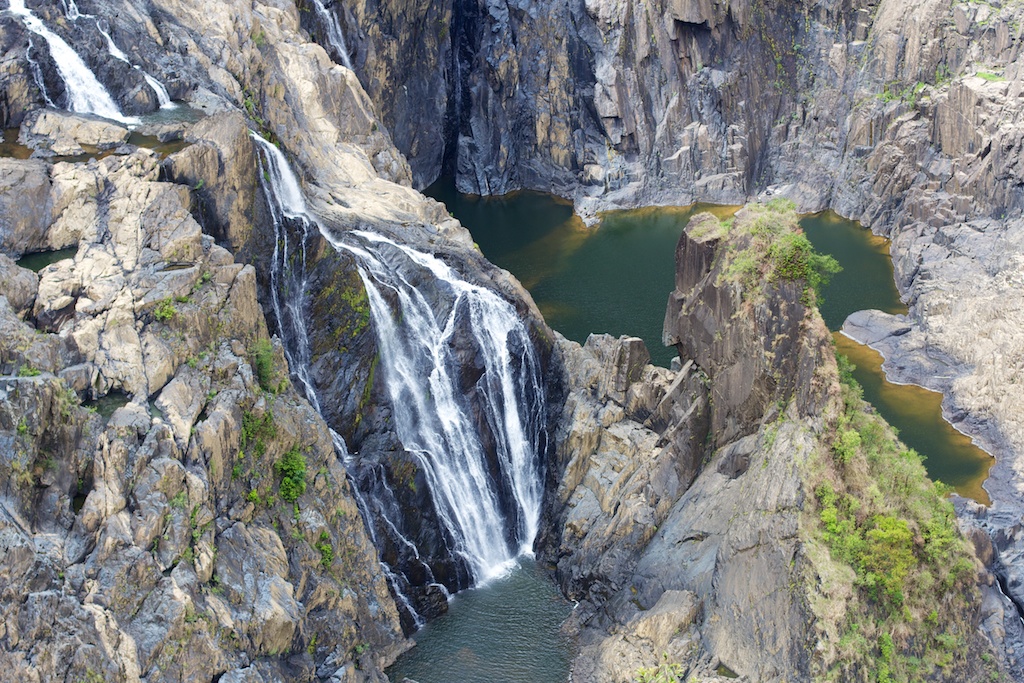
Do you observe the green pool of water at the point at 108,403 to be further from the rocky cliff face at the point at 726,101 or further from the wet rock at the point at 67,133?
the rocky cliff face at the point at 726,101

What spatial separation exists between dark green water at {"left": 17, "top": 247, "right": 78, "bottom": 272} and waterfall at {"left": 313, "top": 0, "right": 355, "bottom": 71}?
102 ft

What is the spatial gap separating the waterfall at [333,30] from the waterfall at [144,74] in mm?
21056

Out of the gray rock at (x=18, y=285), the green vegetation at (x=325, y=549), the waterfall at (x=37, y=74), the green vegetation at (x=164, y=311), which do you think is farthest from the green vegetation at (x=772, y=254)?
the waterfall at (x=37, y=74)

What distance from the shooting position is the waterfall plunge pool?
49.2 m

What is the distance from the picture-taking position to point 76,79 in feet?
124

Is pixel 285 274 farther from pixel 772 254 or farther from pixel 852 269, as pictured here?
pixel 852 269

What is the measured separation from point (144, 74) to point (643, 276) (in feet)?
105

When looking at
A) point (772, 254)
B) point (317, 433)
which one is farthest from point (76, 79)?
point (772, 254)

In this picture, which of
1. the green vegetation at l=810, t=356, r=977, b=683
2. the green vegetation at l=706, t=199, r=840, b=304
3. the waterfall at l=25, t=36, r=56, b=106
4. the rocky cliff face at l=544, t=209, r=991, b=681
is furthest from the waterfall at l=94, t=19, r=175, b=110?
the green vegetation at l=810, t=356, r=977, b=683

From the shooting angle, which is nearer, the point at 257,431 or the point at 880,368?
the point at 257,431

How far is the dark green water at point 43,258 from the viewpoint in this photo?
31.1m

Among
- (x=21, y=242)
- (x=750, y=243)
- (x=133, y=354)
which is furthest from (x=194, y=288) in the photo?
(x=750, y=243)

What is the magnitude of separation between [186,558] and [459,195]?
5304cm

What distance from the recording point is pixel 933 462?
4697 centimetres
